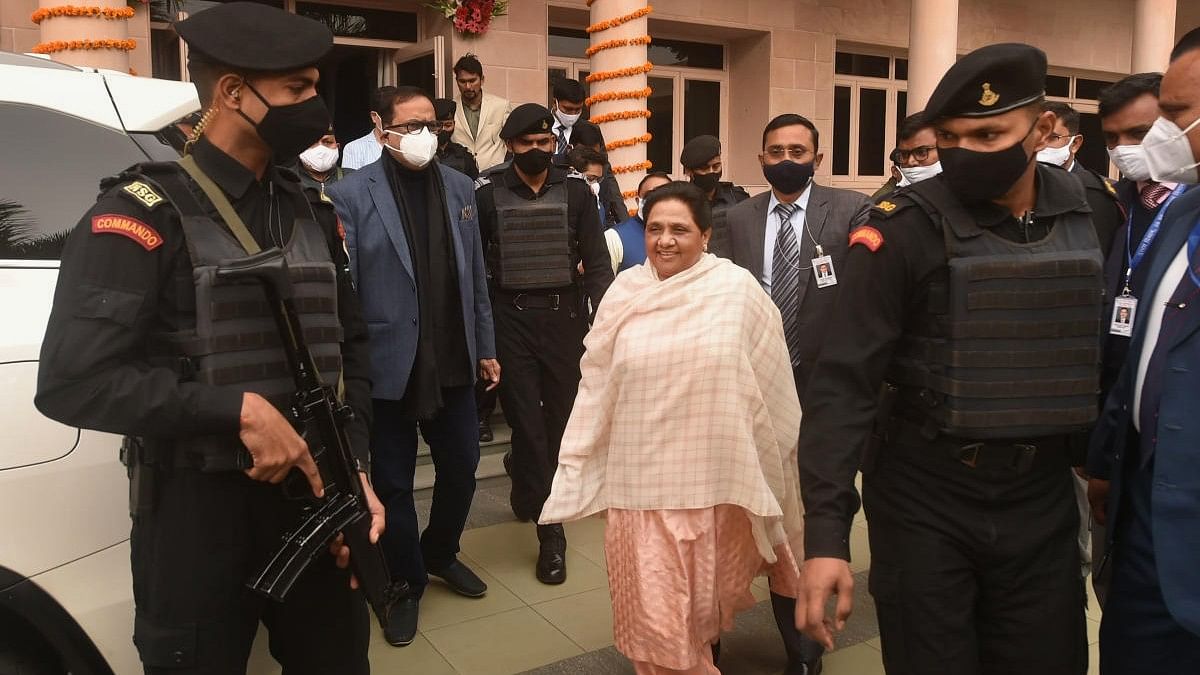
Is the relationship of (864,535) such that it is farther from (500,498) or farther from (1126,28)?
(1126,28)

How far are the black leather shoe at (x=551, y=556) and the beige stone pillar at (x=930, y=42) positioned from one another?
668cm

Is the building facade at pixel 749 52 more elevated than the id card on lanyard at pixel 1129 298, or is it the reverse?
the building facade at pixel 749 52

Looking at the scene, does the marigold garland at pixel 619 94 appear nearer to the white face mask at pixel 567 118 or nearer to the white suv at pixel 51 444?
the white face mask at pixel 567 118

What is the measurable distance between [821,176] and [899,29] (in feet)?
7.42

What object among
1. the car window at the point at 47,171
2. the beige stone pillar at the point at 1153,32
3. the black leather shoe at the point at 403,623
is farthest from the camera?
the beige stone pillar at the point at 1153,32

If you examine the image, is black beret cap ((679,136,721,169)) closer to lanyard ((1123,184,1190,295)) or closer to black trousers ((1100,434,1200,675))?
lanyard ((1123,184,1190,295))

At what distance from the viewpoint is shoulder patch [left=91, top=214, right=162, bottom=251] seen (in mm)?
1773

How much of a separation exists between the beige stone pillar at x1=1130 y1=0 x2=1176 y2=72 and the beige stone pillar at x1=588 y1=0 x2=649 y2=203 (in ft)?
23.8

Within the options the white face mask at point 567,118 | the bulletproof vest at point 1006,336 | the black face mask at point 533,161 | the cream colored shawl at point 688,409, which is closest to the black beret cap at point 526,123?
the black face mask at point 533,161

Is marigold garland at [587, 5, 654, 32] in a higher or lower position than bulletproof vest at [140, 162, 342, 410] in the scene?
higher

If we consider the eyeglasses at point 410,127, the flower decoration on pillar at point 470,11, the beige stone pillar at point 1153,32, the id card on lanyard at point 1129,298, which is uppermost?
the beige stone pillar at point 1153,32

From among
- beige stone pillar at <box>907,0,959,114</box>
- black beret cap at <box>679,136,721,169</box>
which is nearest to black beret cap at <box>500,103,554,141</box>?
black beret cap at <box>679,136,721,169</box>

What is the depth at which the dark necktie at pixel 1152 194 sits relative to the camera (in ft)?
8.72

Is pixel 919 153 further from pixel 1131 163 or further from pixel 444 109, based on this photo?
pixel 444 109
